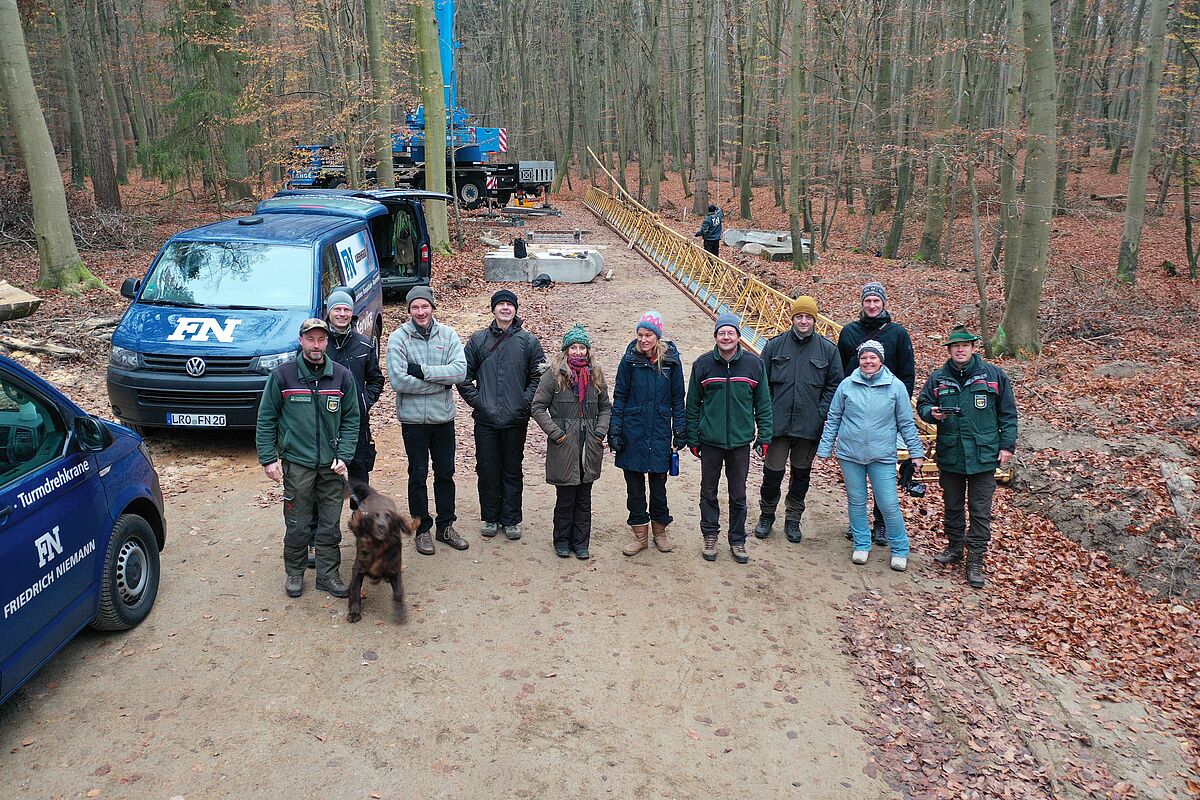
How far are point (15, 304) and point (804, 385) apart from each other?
423 inches

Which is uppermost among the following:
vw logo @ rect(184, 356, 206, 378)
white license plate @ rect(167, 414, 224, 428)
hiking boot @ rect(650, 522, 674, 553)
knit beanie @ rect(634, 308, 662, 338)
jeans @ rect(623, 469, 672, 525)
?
knit beanie @ rect(634, 308, 662, 338)

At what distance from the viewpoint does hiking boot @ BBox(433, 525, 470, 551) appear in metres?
6.14

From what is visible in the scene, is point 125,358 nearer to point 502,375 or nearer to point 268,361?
point 268,361

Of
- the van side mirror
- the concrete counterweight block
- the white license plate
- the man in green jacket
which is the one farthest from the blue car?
the concrete counterweight block

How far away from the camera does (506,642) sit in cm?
497

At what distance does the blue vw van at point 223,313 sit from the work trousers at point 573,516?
10.1 ft

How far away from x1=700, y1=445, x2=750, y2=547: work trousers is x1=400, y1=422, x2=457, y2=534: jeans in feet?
6.24

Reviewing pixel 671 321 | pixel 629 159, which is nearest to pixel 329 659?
pixel 671 321

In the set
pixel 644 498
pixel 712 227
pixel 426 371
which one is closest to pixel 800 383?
pixel 644 498

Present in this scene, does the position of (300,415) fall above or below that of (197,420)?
above

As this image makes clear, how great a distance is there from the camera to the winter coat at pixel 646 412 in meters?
5.89

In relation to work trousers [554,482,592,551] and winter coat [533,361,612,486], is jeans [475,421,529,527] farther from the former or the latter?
work trousers [554,482,592,551]

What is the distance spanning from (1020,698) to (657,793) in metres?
2.42

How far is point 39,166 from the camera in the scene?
12477mm
